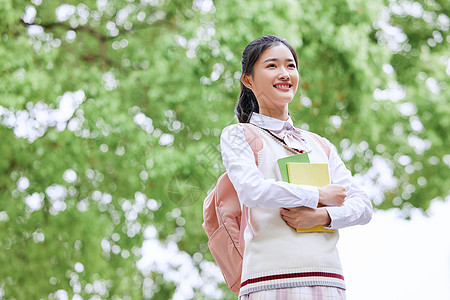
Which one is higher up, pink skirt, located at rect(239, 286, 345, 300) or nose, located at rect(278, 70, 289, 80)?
nose, located at rect(278, 70, 289, 80)

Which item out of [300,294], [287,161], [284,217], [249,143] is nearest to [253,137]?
[249,143]

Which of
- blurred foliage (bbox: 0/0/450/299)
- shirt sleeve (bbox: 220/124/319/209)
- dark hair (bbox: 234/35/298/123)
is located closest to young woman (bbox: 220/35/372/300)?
shirt sleeve (bbox: 220/124/319/209)

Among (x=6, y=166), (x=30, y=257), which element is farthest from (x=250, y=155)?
(x=30, y=257)

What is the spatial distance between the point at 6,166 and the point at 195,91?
2092 mm

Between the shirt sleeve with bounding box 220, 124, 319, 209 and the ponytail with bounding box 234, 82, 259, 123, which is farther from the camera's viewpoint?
the ponytail with bounding box 234, 82, 259, 123

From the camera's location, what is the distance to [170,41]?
5875 millimetres

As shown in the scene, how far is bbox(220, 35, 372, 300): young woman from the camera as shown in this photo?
1660 mm

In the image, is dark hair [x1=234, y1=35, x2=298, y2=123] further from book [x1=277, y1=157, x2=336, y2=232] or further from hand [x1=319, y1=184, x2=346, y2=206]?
hand [x1=319, y1=184, x2=346, y2=206]

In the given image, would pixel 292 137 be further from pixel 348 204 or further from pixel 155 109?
pixel 155 109

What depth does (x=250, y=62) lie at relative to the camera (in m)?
1.98

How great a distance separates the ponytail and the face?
0.09 metres

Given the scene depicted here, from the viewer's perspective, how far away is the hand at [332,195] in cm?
171

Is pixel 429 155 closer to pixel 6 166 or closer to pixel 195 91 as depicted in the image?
pixel 195 91

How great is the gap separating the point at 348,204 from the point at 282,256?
0.82 feet
